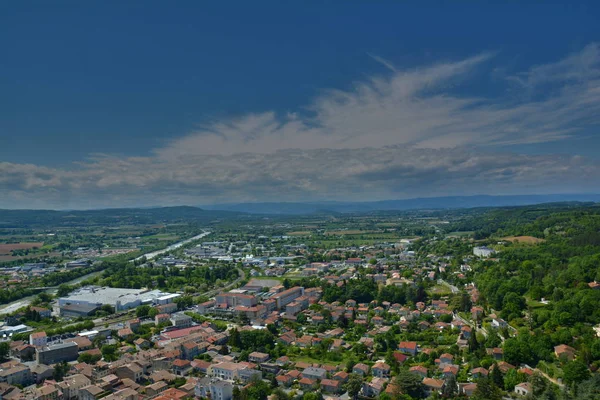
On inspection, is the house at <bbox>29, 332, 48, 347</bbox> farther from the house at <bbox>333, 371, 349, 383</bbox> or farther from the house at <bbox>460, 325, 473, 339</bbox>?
the house at <bbox>460, 325, 473, 339</bbox>

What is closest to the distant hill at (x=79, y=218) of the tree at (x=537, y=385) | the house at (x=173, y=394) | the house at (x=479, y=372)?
the house at (x=173, y=394)

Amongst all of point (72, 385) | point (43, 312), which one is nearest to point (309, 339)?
point (72, 385)

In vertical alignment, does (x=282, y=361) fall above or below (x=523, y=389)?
below

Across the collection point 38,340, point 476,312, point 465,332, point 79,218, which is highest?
point 79,218

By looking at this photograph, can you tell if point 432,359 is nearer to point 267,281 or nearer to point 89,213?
point 267,281

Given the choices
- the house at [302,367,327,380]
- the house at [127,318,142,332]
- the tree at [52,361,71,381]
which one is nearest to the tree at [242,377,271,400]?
the house at [302,367,327,380]

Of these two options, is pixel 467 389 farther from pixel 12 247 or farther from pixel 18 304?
pixel 12 247
